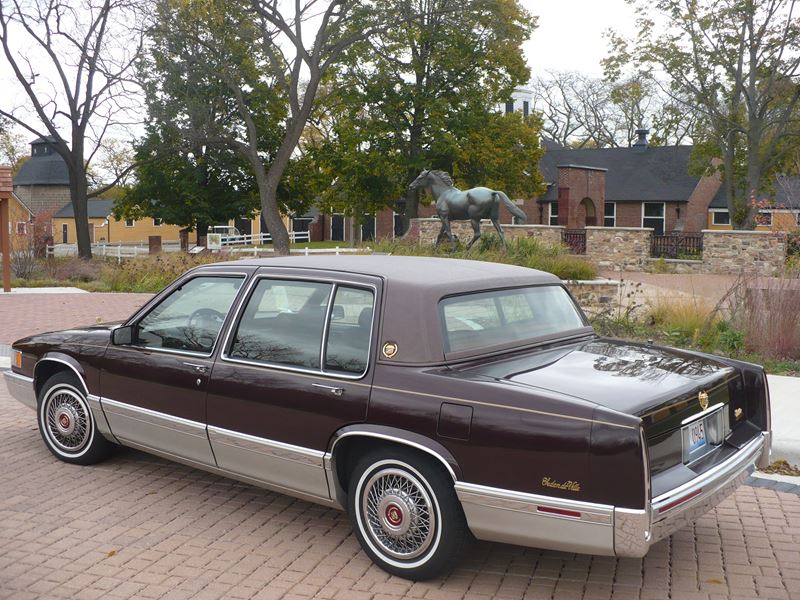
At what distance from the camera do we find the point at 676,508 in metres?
3.96

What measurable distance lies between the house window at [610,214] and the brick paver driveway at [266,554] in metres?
43.3

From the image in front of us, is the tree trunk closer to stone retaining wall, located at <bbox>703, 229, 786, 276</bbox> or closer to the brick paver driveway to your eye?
stone retaining wall, located at <bbox>703, 229, 786, 276</bbox>

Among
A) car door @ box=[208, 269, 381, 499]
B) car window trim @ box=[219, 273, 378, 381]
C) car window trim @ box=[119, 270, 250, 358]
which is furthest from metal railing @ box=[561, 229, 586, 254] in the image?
car door @ box=[208, 269, 381, 499]

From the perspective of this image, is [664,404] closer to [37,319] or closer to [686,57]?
[37,319]

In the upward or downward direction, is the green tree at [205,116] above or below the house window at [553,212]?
above

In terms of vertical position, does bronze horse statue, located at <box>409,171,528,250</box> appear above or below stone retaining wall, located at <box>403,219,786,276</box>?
above

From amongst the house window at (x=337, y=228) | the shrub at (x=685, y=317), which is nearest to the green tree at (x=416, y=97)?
the house window at (x=337, y=228)

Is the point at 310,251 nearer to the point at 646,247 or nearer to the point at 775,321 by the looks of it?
the point at 646,247

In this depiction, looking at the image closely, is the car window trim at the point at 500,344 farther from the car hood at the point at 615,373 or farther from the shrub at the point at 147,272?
the shrub at the point at 147,272

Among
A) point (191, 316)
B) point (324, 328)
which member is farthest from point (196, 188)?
point (324, 328)

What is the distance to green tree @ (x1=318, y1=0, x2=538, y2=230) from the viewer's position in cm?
3916

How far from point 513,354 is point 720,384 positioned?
3.76 feet

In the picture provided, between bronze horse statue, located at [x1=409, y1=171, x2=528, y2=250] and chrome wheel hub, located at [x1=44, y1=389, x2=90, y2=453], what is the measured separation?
51.3 ft

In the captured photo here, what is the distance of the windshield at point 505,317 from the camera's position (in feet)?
15.6
